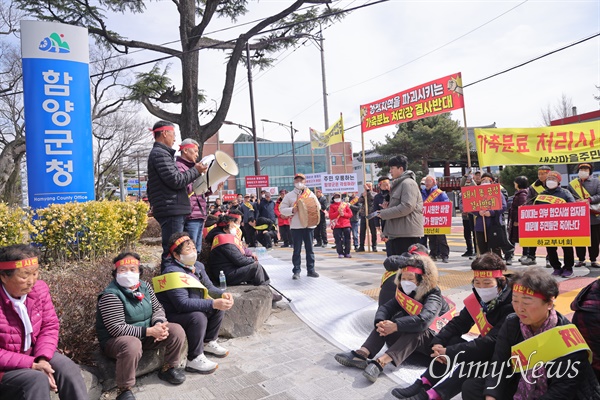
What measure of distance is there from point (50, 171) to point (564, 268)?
8.51 meters

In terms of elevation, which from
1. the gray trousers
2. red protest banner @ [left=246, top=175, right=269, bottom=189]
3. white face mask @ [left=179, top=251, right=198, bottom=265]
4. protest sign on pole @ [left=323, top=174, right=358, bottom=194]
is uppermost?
red protest banner @ [left=246, top=175, right=269, bottom=189]

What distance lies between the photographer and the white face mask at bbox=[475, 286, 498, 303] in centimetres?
318

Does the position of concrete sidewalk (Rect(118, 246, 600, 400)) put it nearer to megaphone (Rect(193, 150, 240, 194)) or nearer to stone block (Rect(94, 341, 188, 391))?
stone block (Rect(94, 341, 188, 391))

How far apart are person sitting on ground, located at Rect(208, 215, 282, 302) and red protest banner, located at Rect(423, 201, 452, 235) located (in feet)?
14.6

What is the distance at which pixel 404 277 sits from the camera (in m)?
3.71

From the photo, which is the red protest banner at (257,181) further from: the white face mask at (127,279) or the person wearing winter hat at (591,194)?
the white face mask at (127,279)

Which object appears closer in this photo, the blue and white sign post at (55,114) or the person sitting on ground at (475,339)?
the person sitting on ground at (475,339)

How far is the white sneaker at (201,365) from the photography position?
142 inches

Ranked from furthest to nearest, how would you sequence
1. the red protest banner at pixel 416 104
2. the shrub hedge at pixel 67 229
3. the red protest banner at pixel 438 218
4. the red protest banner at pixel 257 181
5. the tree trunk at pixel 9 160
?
1. the red protest banner at pixel 257 181
2. the tree trunk at pixel 9 160
3. the red protest banner at pixel 416 104
4. the red protest banner at pixel 438 218
5. the shrub hedge at pixel 67 229

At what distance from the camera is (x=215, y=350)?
392cm

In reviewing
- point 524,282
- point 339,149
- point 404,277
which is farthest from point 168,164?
point 339,149

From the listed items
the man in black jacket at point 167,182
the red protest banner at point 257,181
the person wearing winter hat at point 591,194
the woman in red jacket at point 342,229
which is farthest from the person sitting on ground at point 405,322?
the red protest banner at point 257,181

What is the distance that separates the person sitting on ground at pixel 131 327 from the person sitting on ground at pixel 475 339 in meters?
1.88

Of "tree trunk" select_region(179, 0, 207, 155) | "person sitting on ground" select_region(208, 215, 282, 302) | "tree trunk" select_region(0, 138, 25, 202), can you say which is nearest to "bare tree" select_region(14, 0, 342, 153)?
"tree trunk" select_region(179, 0, 207, 155)
